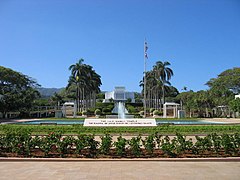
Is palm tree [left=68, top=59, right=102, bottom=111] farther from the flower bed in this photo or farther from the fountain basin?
the flower bed

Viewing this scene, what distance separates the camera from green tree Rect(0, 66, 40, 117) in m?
39.3

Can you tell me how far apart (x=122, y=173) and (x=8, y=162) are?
422 centimetres

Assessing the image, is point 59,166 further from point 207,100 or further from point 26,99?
point 207,100

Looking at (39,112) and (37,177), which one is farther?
(39,112)

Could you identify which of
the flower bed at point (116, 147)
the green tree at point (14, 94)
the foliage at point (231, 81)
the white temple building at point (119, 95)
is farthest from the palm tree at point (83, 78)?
the flower bed at point (116, 147)

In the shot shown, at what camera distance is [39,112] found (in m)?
45.9

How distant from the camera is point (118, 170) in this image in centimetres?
722

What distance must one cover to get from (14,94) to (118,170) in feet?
128

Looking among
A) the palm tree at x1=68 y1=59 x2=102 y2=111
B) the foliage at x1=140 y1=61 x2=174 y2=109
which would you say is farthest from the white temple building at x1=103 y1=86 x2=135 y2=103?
the palm tree at x1=68 y1=59 x2=102 y2=111

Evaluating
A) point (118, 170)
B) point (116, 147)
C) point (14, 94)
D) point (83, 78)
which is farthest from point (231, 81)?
point (118, 170)

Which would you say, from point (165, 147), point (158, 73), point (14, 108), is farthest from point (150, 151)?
point (158, 73)

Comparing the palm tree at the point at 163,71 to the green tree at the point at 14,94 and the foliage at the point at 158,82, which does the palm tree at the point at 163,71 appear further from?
the green tree at the point at 14,94

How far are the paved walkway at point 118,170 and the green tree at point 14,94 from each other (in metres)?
34.0

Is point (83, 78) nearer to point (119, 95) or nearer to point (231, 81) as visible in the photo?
point (119, 95)
